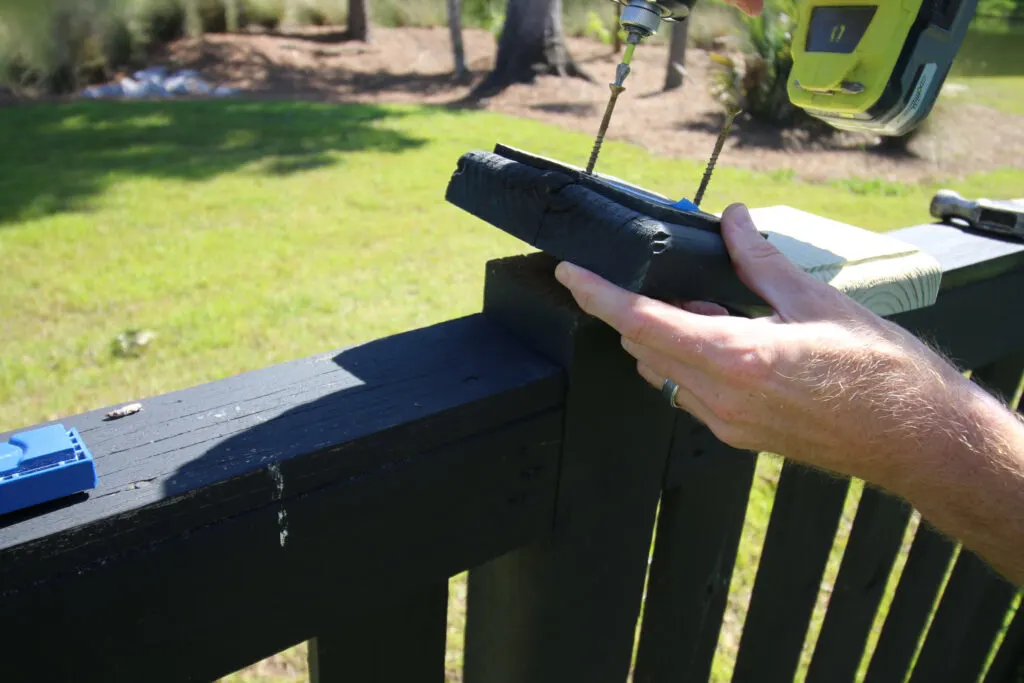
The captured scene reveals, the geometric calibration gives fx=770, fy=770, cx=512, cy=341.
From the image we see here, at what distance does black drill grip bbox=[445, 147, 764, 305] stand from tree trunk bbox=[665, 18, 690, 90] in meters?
10.1

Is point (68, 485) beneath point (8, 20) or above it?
above

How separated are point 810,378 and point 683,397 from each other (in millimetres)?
129

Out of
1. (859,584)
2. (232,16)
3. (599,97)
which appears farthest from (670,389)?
(232,16)

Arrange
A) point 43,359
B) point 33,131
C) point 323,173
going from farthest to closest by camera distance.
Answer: point 33,131 → point 323,173 → point 43,359

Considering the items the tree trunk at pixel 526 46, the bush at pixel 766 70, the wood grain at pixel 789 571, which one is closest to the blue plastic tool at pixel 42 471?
the wood grain at pixel 789 571

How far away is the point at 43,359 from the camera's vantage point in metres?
3.59

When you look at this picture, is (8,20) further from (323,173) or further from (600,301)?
(600,301)

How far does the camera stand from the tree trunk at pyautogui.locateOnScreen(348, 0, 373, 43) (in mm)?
13500

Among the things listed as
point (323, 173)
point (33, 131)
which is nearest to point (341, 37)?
point (33, 131)

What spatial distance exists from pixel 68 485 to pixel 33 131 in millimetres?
8505

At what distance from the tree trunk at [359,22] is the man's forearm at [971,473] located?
14.2 metres

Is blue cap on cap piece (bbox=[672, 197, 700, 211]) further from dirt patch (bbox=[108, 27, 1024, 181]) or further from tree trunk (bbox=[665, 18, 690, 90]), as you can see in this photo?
tree trunk (bbox=[665, 18, 690, 90])

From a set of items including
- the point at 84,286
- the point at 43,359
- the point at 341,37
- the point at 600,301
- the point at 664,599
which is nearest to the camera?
the point at 600,301

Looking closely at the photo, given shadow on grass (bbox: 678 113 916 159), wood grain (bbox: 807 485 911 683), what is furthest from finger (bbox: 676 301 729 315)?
shadow on grass (bbox: 678 113 916 159)
